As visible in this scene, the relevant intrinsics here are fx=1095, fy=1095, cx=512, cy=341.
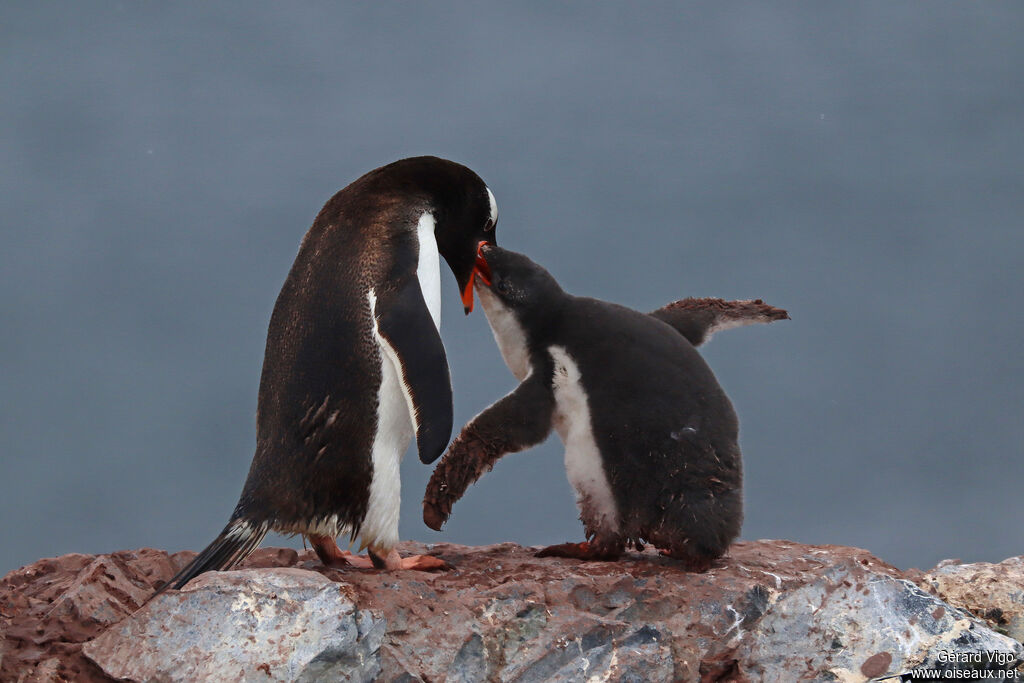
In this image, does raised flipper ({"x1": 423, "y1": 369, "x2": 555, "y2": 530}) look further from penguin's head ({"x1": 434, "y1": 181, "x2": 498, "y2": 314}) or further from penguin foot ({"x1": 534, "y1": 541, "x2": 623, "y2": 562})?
penguin's head ({"x1": 434, "y1": 181, "x2": 498, "y2": 314})

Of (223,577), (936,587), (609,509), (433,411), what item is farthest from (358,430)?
(936,587)

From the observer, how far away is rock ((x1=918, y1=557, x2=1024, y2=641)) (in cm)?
481

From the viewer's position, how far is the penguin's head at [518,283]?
A: 14.7 feet

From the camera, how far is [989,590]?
491cm

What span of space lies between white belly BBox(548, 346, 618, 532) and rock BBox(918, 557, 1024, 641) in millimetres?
1538

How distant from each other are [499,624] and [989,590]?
2487 mm

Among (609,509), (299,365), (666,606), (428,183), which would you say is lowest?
(666,606)

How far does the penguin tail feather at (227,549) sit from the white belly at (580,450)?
47.4 inches

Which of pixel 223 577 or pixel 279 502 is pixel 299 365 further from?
pixel 223 577

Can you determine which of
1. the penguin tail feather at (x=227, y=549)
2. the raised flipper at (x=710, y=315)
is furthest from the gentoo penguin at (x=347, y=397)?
the raised flipper at (x=710, y=315)

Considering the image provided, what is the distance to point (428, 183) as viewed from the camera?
4.61 meters

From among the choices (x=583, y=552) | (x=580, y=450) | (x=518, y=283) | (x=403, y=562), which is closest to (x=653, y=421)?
(x=580, y=450)

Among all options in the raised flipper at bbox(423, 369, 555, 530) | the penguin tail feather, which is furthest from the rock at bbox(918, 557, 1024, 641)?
the penguin tail feather

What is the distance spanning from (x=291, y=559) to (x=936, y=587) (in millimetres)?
2923
